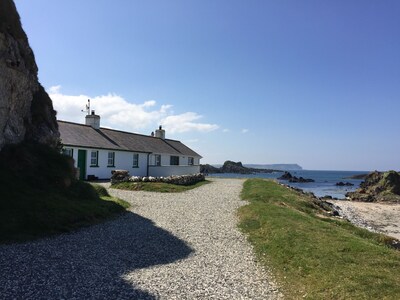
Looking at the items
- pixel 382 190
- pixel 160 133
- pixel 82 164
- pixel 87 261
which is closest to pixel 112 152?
pixel 82 164

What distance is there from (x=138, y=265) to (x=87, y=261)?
1.40 m

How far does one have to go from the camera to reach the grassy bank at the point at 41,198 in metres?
12.6

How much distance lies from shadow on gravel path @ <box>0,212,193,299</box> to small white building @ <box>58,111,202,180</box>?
21591 millimetres

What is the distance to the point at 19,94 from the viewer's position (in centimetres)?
1795

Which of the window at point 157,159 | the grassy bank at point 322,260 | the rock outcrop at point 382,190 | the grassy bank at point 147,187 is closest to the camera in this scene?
the grassy bank at point 322,260

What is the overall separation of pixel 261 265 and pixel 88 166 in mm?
28134

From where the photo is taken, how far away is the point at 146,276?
9.00m

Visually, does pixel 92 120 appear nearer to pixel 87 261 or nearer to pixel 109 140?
pixel 109 140

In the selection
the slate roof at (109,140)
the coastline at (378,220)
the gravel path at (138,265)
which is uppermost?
the slate roof at (109,140)

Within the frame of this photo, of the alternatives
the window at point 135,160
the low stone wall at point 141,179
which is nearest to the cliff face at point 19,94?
the low stone wall at point 141,179

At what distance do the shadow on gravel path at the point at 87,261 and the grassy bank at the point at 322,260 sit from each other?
309 cm

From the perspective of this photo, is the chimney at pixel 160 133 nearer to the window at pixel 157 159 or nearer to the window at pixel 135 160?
the window at pixel 157 159

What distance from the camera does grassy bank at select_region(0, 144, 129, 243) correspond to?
12.6 meters

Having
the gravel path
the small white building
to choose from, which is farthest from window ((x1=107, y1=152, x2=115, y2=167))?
the gravel path
